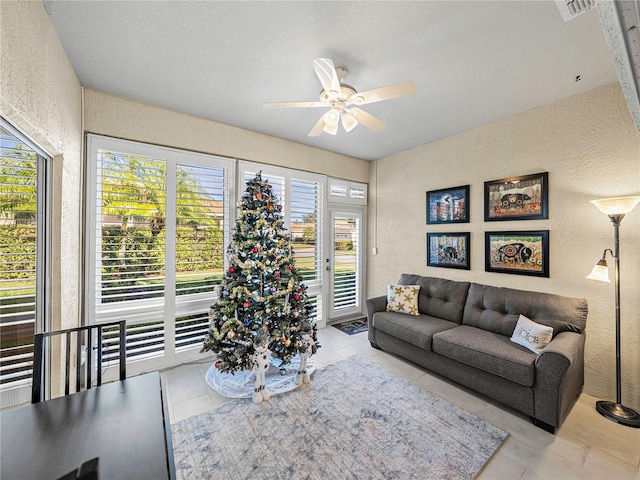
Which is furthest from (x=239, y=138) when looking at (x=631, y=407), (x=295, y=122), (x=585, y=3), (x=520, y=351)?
(x=631, y=407)

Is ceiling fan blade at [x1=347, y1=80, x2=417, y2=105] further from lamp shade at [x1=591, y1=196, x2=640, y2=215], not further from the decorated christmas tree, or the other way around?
A: lamp shade at [x1=591, y1=196, x2=640, y2=215]

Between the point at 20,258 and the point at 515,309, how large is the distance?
4022 mm

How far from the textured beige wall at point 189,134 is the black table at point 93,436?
2.48m

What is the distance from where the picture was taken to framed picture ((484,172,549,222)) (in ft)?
9.04

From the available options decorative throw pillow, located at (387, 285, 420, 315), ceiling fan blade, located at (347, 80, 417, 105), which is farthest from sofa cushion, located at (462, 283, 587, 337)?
ceiling fan blade, located at (347, 80, 417, 105)

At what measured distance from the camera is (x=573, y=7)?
1.51 metres

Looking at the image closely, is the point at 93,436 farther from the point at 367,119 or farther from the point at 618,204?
the point at 618,204

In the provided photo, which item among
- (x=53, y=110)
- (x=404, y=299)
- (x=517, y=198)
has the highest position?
(x=53, y=110)

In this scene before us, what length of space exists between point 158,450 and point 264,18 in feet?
7.49

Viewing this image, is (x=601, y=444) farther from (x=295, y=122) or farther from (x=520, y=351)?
(x=295, y=122)

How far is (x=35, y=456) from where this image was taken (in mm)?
896

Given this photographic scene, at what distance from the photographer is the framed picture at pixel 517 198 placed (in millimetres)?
2754

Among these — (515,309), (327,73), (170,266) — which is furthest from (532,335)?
(170,266)

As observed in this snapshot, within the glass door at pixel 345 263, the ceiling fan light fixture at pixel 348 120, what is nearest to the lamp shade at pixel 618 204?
the ceiling fan light fixture at pixel 348 120
